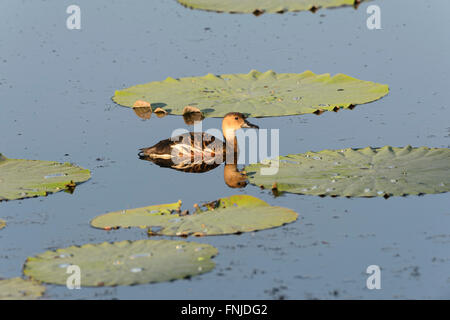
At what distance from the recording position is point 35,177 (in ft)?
28.3

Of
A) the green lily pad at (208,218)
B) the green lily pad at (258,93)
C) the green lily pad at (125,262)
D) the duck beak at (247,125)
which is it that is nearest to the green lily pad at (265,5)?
the green lily pad at (258,93)

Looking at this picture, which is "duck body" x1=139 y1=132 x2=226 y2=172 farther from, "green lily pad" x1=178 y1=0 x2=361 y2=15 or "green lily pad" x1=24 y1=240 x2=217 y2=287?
"green lily pad" x1=178 y1=0 x2=361 y2=15

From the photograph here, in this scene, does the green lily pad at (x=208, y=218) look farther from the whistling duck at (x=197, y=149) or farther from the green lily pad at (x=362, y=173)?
the whistling duck at (x=197, y=149)

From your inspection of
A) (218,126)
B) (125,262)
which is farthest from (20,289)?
(218,126)

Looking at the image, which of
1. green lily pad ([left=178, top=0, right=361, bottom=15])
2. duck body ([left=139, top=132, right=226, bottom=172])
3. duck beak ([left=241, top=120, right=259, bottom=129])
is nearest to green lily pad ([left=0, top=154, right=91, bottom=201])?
duck body ([left=139, top=132, right=226, bottom=172])

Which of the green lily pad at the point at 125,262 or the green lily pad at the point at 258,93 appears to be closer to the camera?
the green lily pad at the point at 125,262

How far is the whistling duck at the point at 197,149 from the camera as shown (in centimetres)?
928

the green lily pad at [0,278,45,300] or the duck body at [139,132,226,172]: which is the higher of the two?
the duck body at [139,132,226,172]

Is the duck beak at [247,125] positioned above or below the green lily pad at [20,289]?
above

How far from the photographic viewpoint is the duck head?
9.60m

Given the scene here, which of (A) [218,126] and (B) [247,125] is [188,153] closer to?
(B) [247,125]

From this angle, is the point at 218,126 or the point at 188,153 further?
the point at 218,126

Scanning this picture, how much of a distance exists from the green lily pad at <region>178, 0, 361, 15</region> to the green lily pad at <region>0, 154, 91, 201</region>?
6.65 meters

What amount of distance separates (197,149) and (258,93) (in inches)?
74.5
